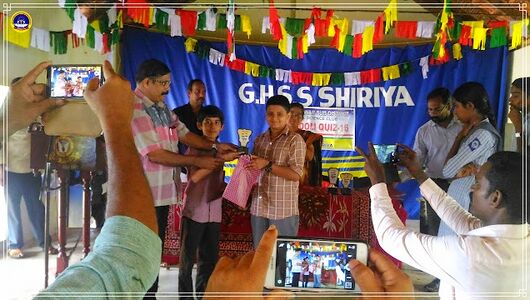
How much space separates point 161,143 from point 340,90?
506mm

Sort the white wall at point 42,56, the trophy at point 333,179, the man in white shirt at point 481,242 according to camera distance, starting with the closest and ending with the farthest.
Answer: the man in white shirt at point 481,242 → the white wall at point 42,56 → the trophy at point 333,179

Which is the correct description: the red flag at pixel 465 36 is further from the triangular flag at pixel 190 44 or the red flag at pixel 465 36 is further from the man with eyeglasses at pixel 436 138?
the triangular flag at pixel 190 44

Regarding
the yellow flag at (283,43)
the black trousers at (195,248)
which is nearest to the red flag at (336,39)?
the yellow flag at (283,43)

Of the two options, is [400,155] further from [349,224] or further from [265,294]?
[265,294]

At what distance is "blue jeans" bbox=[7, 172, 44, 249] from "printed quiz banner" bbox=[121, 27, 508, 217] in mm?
410

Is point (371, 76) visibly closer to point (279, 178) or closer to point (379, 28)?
point (379, 28)

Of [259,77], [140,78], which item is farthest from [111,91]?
[259,77]

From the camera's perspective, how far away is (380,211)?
1034 mm

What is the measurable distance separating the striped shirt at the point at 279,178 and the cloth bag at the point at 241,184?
3cm

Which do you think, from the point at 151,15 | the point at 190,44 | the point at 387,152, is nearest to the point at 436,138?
the point at 387,152

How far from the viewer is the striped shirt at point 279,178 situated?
3.75 ft

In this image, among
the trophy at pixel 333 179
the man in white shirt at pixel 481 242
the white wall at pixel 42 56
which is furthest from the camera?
the trophy at pixel 333 179

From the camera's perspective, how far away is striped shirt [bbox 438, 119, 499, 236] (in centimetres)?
104

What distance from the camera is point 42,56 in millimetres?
1048
